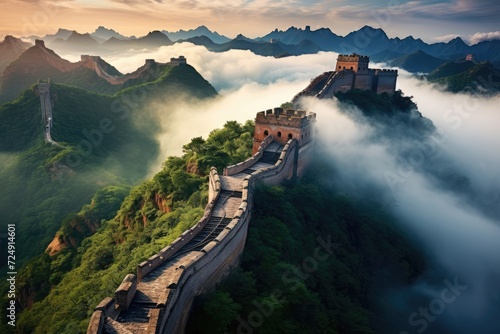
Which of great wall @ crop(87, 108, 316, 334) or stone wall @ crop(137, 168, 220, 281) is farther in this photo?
stone wall @ crop(137, 168, 220, 281)

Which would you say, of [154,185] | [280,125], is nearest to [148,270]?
[154,185]

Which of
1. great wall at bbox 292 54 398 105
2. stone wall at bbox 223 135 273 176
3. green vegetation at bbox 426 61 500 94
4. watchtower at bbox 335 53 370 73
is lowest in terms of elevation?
stone wall at bbox 223 135 273 176

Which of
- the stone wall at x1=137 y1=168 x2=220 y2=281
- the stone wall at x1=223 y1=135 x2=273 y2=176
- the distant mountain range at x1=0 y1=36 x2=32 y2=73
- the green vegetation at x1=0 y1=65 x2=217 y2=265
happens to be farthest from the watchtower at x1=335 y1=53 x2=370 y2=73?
the distant mountain range at x1=0 y1=36 x2=32 y2=73

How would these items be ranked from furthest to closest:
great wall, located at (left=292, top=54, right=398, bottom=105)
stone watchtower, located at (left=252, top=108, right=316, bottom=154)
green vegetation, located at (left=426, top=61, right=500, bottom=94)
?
green vegetation, located at (left=426, top=61, right=500, bottom=94), great wall, located at (left=292, top=54, right=398, bottom=105), stone watchtower, located at (left=252, top=108, right=316, bottom=154)

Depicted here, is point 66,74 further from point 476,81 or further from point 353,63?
point 476,81

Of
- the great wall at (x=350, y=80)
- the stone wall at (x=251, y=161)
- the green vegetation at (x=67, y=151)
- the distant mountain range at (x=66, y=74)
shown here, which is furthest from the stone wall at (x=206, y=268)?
the distant mountain range at (x=66, y=74)

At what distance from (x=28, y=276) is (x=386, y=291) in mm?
30815

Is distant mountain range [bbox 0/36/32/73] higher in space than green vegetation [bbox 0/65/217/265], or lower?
higher

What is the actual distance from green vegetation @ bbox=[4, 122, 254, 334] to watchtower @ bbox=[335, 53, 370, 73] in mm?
20761

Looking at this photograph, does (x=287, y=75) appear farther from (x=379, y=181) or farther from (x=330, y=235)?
(x=330, y=235)

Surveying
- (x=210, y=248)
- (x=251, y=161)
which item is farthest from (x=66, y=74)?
(x=210, y=248)

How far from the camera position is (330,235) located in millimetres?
32344

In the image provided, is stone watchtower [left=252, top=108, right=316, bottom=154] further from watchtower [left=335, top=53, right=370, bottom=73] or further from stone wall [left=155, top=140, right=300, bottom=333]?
watchtower [left=335, top=53, right=370, bottom=73]

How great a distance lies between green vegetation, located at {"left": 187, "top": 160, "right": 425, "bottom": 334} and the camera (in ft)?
61.3
